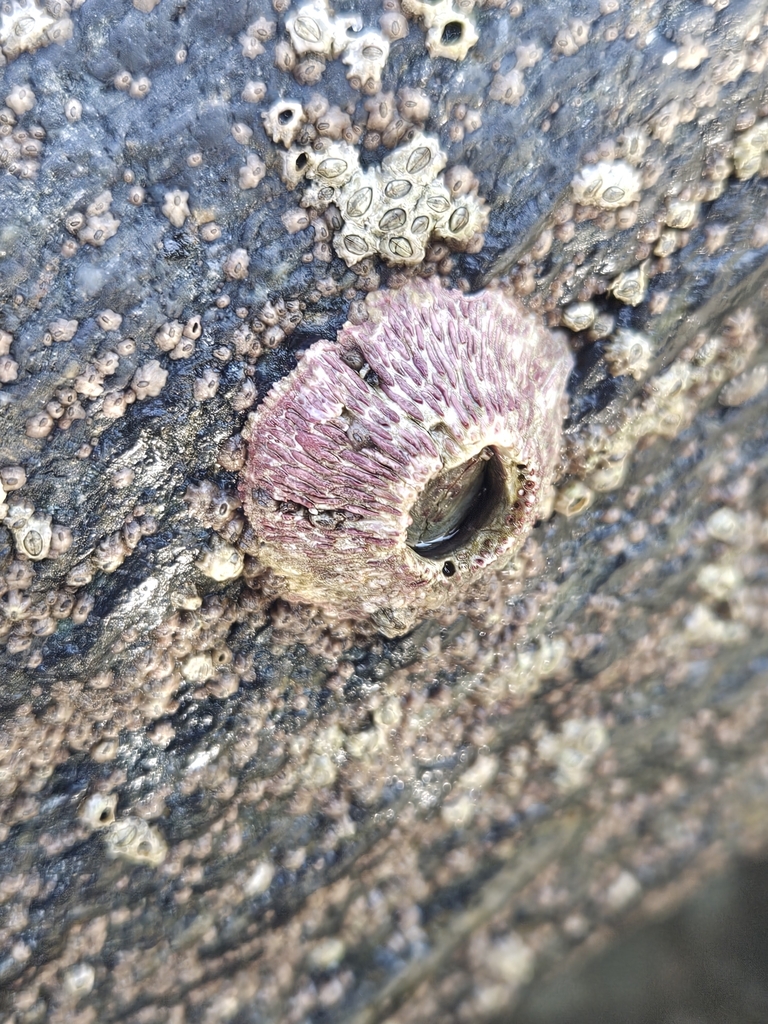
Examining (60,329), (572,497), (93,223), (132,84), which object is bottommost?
(572,497)

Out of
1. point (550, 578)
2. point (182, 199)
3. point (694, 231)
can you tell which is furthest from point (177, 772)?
point (694, 231)

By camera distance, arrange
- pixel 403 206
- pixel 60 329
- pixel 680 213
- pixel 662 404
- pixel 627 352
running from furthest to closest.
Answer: pixel 662 404
pixel 627 352
pixel 680 213
pixel 403 206
pixel 60 329

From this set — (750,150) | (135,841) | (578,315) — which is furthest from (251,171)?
(135,841)

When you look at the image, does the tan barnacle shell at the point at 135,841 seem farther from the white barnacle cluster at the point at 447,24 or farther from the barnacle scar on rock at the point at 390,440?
the white barnacle cluster at the point at 447,24

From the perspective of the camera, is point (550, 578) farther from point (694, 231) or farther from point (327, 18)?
point (327, 18)

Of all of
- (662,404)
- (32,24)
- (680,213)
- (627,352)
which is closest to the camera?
(32,24)

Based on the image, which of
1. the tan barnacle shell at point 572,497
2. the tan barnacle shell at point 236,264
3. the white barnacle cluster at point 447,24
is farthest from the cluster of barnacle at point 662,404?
the tan barnacle shell at point 236,264

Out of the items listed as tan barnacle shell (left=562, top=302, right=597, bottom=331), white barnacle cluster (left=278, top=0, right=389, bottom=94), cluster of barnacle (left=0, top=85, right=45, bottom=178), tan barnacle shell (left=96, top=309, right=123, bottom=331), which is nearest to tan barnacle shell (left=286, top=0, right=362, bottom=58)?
white barnacle cluster (left=278, top=0, right=389, bottom=94)

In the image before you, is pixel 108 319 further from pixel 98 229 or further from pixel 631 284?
pixel 631 284
